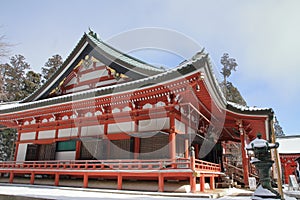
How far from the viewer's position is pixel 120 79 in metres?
12.0

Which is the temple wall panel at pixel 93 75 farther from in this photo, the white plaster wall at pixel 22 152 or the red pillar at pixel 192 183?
the red pillar at pixel 192 183

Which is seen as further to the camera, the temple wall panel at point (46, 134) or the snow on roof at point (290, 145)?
Answer: the snow on roof at point (290, 145)

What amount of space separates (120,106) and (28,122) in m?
7.44

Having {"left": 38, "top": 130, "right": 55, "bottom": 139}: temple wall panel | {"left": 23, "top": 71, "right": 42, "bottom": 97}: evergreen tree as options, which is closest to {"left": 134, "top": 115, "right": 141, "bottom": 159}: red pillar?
{"left": 38, "top": 130, "right": 55, "bottom": 139}: temple wall panel

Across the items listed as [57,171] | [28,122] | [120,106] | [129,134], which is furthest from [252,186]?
[28,122]

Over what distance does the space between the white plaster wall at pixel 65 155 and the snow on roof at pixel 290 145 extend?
20.4m

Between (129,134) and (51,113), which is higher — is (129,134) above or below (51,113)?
below

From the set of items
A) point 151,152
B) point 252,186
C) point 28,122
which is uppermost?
point 28,122

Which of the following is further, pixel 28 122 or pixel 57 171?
pixel 28 122

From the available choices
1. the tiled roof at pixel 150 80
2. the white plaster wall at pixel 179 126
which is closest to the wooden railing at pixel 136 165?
the white plaster wall at pixel 179 126

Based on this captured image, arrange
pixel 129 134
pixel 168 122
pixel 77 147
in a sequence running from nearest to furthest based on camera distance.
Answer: pixel 168 122 < pixel 129 134 < pixel 77 147

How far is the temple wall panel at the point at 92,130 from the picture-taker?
11.4 meters

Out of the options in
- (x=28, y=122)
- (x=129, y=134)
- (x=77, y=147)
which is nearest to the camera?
(x=129, y=134)

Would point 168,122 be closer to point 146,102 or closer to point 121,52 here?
point 146,102
